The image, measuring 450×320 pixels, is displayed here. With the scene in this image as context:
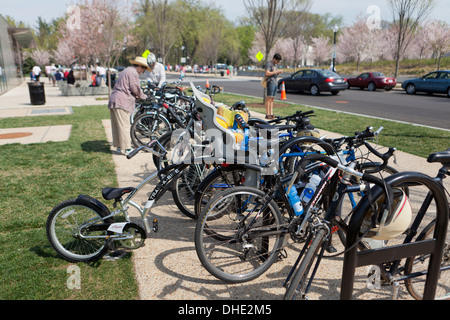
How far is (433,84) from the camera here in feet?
67.6

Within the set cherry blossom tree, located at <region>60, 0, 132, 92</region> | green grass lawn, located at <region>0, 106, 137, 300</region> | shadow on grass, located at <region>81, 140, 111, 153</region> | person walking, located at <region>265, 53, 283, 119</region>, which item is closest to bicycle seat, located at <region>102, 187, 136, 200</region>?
green grass lawn, located at <region>0, 106, 137, 300</region>

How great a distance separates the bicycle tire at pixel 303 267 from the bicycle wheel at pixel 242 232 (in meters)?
0.54

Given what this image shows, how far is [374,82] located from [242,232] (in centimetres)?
2488

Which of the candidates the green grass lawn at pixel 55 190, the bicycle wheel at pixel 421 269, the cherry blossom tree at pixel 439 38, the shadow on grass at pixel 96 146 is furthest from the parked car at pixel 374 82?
the bicycle wheel at pixel 421 269

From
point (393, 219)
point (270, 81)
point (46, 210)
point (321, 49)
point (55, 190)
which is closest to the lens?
point (393, 219)

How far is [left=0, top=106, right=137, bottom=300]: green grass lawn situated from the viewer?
3020mm

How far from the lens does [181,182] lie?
172 inches

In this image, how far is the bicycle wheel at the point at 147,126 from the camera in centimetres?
770

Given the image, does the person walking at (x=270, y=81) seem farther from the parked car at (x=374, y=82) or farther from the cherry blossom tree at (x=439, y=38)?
the cherry blossom tree at (x=439, y=38)

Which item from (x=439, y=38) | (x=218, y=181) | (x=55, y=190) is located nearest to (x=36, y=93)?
(x=55, y=190)

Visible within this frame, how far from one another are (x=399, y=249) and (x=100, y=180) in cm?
470

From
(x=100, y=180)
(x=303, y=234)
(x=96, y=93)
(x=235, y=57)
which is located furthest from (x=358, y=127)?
(x=235, y=57)

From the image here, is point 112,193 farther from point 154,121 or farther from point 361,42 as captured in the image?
point 361,42
